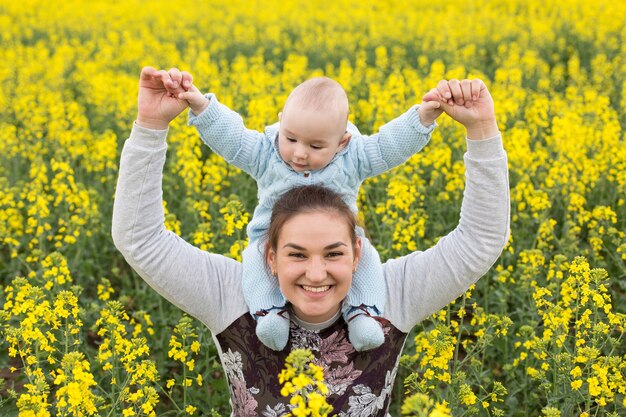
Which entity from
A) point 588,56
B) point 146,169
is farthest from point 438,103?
point 588,56

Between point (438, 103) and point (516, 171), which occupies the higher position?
point (438, 103)

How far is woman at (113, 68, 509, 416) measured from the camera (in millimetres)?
2881

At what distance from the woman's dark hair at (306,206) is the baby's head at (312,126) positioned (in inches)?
7.1

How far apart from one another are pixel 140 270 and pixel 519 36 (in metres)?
10.0

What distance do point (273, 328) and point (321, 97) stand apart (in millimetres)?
905

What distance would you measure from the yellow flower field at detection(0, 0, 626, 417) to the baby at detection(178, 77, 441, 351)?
536 millimetres

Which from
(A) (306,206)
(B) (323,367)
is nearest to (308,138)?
(A) (306,206)

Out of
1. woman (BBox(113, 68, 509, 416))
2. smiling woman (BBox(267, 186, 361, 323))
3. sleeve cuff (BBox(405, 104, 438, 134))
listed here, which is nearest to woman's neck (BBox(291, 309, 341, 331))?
woman (BBox(113, 68, 509, 416))

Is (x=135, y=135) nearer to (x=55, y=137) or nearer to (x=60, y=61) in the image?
(x=55, y=137)

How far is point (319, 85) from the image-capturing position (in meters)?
3.25

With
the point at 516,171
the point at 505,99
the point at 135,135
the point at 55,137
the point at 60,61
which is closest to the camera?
the point at 135,135

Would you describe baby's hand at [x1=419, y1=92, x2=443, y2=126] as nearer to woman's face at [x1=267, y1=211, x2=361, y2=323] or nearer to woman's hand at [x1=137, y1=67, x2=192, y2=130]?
woman's face at [x1=267, y1=211, x2=361, y2=323]

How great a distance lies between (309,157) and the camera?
318 centimetres

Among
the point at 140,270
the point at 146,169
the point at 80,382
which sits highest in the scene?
the point at 146,169
